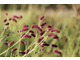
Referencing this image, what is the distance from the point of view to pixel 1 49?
67.0 inches

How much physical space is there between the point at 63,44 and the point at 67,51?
0.27 metres

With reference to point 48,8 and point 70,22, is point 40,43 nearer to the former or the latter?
point 70,22

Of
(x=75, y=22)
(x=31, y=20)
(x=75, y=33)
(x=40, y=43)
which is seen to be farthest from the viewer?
(x=75, y=22)

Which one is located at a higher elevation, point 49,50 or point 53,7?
point 53,7

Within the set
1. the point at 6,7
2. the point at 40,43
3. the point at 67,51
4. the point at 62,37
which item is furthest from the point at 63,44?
the point at 6,7

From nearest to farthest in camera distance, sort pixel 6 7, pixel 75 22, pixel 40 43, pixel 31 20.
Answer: pixel 40 43 → pixel 31 20 → pixel 75 22 → pixel 6 7

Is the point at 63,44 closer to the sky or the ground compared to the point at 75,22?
closer to the ground

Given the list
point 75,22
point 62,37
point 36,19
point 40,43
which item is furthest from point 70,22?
point 40,43

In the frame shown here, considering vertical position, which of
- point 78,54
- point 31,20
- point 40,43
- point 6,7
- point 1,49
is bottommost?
point 78,54

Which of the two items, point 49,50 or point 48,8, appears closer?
point 49,50

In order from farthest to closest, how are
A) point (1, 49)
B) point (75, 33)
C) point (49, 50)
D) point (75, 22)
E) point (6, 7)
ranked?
point (6, 7) → point (75, 22) → point (75, 33) → point (49, 50) → point (1, 49)

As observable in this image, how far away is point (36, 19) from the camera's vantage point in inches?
137

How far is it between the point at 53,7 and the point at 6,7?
1.73 m

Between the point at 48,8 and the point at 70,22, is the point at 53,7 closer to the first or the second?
the point at 48,8
